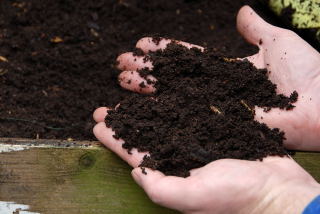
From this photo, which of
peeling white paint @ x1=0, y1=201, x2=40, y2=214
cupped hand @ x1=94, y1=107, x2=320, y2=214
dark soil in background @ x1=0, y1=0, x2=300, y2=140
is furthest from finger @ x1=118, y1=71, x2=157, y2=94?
peeling white paint @ x1=0, y1=201, x2=40, y2=214

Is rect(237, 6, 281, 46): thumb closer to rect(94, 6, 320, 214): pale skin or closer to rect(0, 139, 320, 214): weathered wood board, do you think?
rect(94, 6, 320, 214): pale skin

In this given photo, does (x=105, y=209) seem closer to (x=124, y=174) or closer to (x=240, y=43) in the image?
(x=124, y=174)

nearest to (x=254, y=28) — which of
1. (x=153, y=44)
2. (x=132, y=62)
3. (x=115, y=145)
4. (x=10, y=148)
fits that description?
(x=153, y=44)

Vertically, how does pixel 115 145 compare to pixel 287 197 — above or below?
below

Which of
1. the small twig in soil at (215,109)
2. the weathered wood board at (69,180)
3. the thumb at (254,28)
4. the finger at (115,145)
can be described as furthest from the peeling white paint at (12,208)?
the thumb at (254,28)

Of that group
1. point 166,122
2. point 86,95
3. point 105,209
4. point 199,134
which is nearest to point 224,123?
point 199,134

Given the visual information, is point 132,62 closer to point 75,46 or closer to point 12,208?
point 75,46
